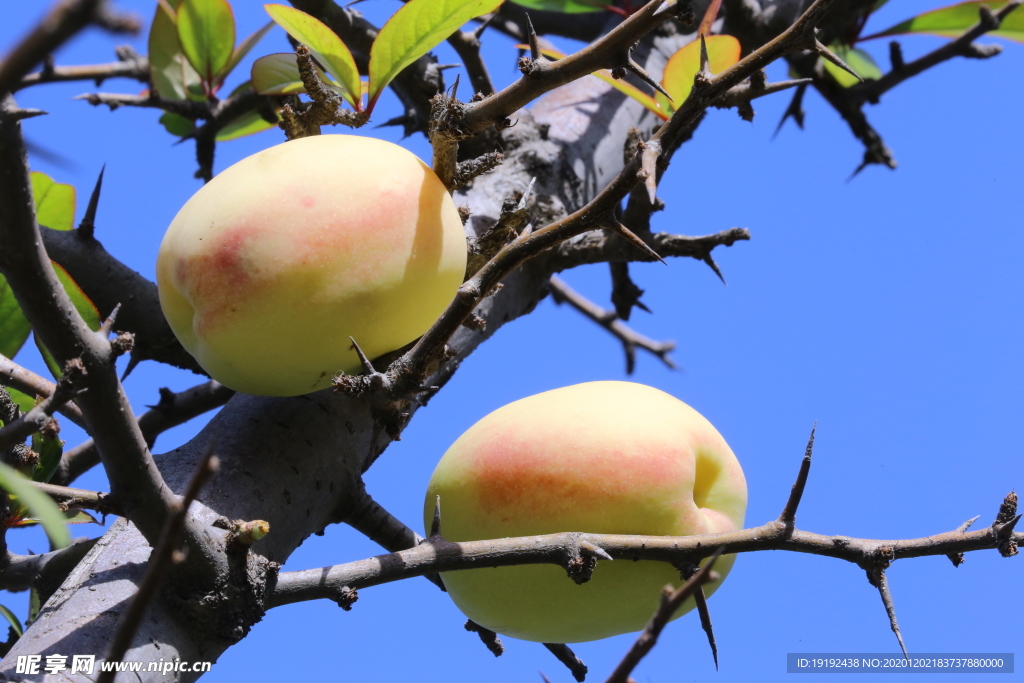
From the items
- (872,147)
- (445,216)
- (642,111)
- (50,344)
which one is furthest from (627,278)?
(50,344)

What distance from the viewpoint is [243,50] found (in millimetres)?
1685

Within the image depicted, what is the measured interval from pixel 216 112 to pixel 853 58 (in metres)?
1.57

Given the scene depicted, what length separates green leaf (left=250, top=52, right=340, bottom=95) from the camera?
1179mm

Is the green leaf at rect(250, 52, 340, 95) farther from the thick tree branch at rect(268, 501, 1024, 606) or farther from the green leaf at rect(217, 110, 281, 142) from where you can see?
the thick tree branch at rect(268, 501, 1024, 606)

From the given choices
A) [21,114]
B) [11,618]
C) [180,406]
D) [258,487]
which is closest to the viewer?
[21,114]

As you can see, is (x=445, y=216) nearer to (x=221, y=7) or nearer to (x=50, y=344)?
(x=50, y=344)

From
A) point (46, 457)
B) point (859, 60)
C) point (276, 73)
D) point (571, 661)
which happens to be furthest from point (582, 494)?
point (859, 60)

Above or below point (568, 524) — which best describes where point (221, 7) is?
above

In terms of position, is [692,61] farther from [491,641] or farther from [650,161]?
[491,641]

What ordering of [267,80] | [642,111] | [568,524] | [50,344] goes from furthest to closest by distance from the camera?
[642,111] → [267,80] → [568,524] → [50,344]

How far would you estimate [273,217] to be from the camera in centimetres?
79

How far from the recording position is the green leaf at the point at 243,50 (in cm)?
162

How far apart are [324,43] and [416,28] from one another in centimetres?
12

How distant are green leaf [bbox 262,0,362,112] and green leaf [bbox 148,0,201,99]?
2.32ft
